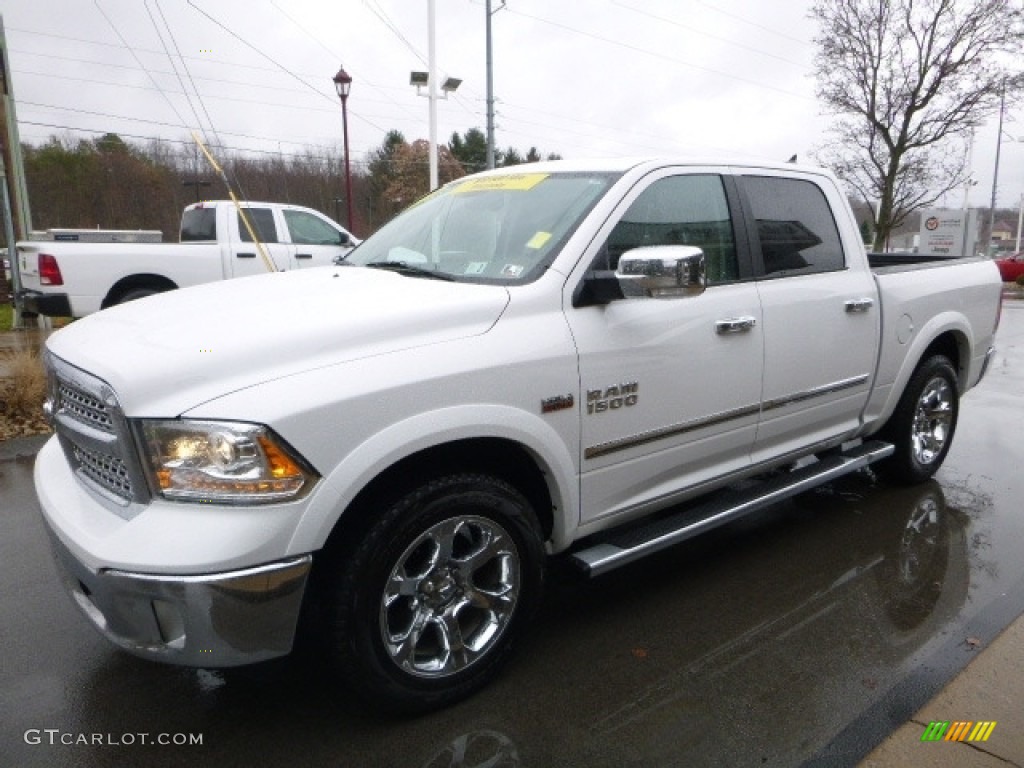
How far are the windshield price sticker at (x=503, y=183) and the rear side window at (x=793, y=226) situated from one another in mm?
1027

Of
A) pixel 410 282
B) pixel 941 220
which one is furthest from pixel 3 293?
pixel 941 220

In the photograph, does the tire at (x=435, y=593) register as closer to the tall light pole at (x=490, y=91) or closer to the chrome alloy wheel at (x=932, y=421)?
the chrome alloy wheel at (x=932, y=421)

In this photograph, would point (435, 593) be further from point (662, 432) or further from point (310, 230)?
point (310, 230)

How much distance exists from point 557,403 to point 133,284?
856 centimetres

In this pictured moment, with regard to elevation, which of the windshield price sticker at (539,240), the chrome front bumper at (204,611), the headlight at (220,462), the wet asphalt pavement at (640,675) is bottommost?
the wet asphalt pavement at (640,675)

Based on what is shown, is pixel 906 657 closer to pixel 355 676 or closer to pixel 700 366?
pixel 700 366

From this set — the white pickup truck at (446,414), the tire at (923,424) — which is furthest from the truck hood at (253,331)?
the tire at (923,424)

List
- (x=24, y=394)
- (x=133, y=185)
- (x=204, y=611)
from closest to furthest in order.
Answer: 1. (x=204, y=611)
2. (x=24, y=394)
3. (x=133, y=185)

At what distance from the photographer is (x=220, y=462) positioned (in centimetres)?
211

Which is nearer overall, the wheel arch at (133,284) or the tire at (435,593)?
the tire at (435,593)

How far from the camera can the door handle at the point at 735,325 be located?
10.7 feet

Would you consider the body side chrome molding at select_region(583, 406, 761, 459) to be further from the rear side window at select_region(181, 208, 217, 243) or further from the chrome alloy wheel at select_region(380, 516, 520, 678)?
the rear side window at select_region(181, 208, 217, 243)

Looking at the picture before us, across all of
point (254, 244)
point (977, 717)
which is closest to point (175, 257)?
point (254, 244)

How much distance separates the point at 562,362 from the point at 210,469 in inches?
48.0
